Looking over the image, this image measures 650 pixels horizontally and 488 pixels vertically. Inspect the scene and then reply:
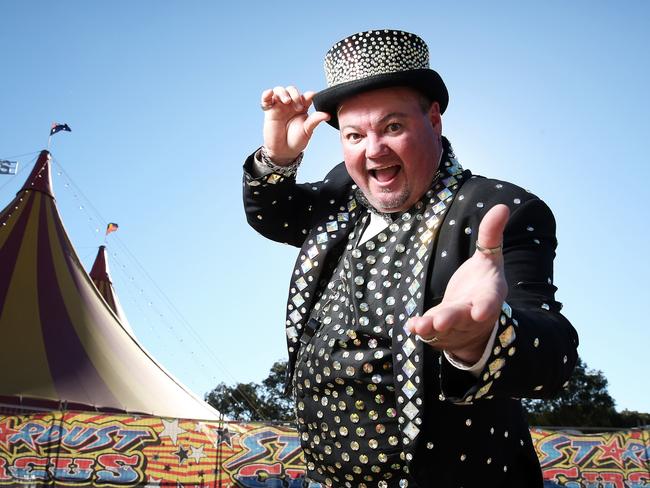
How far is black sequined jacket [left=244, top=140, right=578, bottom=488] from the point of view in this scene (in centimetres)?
116

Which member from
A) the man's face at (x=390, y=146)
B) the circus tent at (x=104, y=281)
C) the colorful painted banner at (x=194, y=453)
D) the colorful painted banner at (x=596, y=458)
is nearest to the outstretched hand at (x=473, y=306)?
the man's face at (x=390, y=146)

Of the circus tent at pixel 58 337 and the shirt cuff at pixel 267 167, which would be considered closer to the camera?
the shirt cuff at pixel 267 167

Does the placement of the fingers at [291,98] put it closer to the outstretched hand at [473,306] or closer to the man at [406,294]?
the man at [406,294]

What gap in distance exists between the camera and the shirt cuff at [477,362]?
1.11m

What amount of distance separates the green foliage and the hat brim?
2857 cm

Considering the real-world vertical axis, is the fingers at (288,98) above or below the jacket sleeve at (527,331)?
above

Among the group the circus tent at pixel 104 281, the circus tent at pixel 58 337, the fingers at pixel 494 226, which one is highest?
the circus tent at pixel 104 281

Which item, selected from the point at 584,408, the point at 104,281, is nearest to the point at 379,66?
the point at 104,281

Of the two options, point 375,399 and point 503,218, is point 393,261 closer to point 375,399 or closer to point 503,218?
point 375,399

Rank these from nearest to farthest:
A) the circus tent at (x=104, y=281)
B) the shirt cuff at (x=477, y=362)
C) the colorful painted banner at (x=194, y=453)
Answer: the shirt cuff at (x=477, y=362) < the colorful painted banner at (x=194, y=453) < the circus tent at (x=104, y=281)

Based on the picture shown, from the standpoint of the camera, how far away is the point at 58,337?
11508 millimetres

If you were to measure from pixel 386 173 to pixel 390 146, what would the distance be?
8 centimetres

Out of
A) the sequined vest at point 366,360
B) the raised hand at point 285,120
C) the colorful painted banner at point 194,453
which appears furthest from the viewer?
the colorful painted banner at point 194,453

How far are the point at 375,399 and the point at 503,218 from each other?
0.58m
